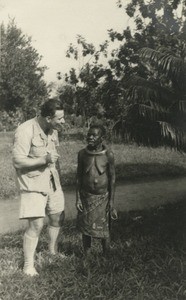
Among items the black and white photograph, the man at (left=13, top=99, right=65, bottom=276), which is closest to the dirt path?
the black and white photograph

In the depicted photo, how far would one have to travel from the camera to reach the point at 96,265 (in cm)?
513

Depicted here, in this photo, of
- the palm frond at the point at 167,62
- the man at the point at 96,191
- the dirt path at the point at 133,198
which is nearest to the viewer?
the man at the point at 96,191

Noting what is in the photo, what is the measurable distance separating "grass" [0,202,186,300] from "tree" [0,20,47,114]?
29772 mm

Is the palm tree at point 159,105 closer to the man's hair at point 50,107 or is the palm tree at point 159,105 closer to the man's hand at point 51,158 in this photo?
the man's hair at point 50,107

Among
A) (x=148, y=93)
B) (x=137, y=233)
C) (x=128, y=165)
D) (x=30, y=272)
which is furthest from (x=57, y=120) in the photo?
(x=128, y=165)

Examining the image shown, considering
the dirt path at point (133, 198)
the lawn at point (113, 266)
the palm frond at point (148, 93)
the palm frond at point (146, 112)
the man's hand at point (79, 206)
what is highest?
the palm frond at point (148, 93)

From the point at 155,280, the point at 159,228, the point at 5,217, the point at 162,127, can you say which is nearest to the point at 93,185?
the point at 155,280

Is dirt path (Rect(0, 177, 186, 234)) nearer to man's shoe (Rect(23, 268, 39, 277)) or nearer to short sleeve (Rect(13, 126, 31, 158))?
man's shoe (Rect(23, 268, 39, 277))

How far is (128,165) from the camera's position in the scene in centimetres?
1531

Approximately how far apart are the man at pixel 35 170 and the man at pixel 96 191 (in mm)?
369

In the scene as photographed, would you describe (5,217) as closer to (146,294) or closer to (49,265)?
(49,265)

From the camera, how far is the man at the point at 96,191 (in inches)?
209

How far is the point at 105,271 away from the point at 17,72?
3264 centimetres

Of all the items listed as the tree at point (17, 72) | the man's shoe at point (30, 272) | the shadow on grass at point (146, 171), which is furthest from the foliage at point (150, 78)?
the tree at point (17, 72)
